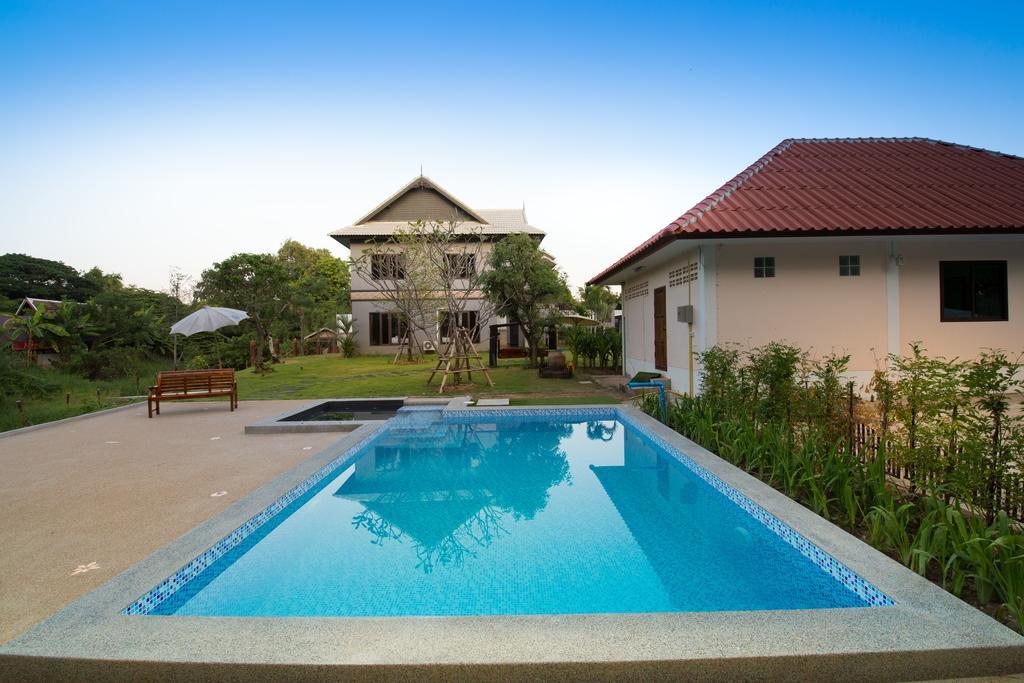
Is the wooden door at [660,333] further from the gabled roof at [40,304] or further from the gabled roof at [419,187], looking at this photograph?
the gabled roof at [40,304]

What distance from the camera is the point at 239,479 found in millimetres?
5477

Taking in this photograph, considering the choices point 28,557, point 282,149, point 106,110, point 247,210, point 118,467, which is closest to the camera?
point 28,557

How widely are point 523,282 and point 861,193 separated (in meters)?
8.93

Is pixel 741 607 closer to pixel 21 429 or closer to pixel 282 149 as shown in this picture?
pixel 21 429

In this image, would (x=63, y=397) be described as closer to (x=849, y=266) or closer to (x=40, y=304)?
(x=40, y=304)

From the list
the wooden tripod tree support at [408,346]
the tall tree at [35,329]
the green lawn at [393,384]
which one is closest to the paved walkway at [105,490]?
the green lawn at [393,384]

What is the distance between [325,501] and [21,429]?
7.05m

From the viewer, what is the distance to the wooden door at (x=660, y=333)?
11438 millimetres

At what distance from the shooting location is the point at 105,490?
17.0 feet

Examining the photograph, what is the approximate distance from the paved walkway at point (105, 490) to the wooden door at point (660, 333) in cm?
699

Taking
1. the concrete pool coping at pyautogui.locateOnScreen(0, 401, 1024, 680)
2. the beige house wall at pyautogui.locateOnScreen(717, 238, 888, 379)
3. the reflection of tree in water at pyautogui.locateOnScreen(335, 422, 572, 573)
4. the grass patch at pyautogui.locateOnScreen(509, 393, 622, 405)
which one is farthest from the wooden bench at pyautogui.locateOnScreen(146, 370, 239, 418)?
the beige house wall at pyautogui.locateOnScreen(717, 238, 888, 379)

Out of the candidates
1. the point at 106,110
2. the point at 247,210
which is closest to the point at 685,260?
the point at 106,110

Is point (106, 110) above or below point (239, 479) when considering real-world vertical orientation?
above

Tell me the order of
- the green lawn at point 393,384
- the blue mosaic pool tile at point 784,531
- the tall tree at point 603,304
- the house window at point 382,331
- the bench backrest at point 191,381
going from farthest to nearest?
the tall tree at point 603,304 → the house window at point 382,331 → the green lawn at point 393,384 → the bench backrest at point 191,381 → the blue mosaic pool tile at point 784,531
